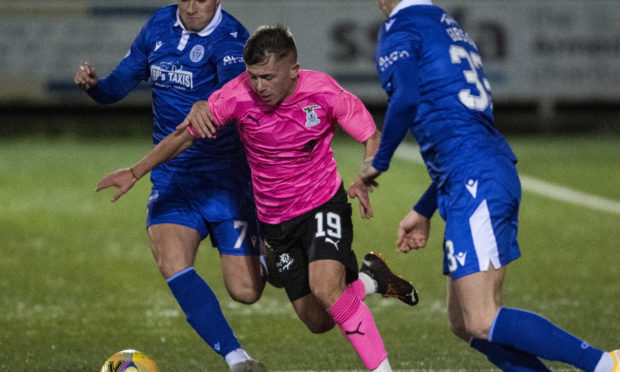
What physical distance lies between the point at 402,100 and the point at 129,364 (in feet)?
6.80

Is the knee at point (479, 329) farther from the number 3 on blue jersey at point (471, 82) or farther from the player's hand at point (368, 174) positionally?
the number 3 on blue jersey at point (471, 82)

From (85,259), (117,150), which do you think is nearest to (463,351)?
(85,259)

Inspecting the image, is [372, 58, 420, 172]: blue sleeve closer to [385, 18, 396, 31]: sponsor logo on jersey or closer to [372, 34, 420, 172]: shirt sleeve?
[372, 34, 420, 172]: shirt sleeve

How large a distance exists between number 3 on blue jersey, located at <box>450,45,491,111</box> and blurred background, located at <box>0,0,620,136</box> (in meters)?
14.3

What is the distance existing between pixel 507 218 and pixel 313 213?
125cm

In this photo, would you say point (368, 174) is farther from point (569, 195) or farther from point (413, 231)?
point (569, 195)

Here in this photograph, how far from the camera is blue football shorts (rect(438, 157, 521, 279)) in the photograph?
481 cm

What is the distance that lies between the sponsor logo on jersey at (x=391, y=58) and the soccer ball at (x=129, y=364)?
6.66 feet

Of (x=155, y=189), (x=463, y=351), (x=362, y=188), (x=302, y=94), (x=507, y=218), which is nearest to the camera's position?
(x=507, y=218)

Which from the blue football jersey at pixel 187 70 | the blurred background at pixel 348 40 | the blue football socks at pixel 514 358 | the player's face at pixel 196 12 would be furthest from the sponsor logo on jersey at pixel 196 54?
the blurred background at pixel 348 40

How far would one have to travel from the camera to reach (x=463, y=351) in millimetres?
6914

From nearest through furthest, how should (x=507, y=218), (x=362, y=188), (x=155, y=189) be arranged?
(x=507, y=218) → (x=362, y=188) → (x=155, y=189)

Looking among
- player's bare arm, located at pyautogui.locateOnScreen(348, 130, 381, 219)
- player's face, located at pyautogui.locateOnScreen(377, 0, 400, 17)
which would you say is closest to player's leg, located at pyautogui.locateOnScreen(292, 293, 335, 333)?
player's bare arm, located at pyautogui.locateOnScreen(348, 130, 381, 219)

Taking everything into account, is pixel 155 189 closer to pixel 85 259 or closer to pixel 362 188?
pixel 362 188
